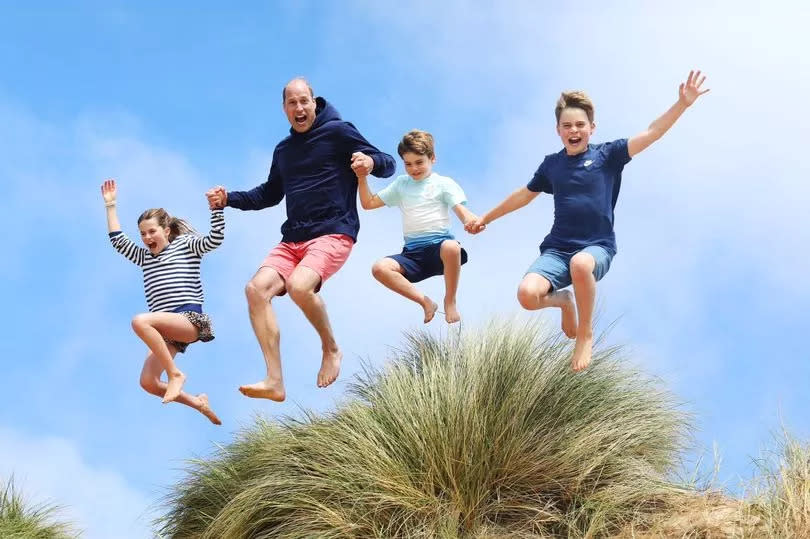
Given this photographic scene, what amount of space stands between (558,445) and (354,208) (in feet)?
8.14

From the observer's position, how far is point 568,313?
280 inches

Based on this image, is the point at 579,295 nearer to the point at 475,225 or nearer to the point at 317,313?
the point at 475,225

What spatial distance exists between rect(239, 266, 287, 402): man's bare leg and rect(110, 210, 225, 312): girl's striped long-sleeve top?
0.69 m

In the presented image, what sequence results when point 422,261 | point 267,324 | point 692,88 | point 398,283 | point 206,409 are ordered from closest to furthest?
point 692,88 < point 267,324 < point 398,283 < point 422,261 < point 206,409

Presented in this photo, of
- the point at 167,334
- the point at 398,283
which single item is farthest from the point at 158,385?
the point at 398,283

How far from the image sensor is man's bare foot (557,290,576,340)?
279 inches

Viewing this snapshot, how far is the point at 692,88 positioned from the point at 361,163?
2455 mm

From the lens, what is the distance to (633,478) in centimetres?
659

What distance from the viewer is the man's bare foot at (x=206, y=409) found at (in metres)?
8.20

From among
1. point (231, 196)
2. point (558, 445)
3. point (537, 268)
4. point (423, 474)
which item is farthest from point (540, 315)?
point (231, 196)

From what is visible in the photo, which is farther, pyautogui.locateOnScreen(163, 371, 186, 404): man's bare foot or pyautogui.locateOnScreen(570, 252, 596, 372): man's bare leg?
pyautogui.locateOnScreen(163, 371, 186, 404): man's bare foot

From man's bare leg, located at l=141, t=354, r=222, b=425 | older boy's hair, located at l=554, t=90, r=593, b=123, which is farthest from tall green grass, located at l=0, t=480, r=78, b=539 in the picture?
older boy's hair, located at l=554, t=90, r=593, b=123

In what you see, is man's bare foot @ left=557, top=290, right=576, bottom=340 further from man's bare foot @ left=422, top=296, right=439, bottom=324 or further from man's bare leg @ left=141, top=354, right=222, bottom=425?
man's bare leg @ left=141, top=354, right=222, bottom=425

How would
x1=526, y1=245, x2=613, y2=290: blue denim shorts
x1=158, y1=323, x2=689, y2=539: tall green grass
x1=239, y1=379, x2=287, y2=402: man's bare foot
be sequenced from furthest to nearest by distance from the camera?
x1=239, y1=379, x2=287, y2=402: man's bare foot, x1=526, y1=245, x2=613, y2=290: blue denim shorts, x1=158, y1=323, x2=689, y2=539: tall green grass
